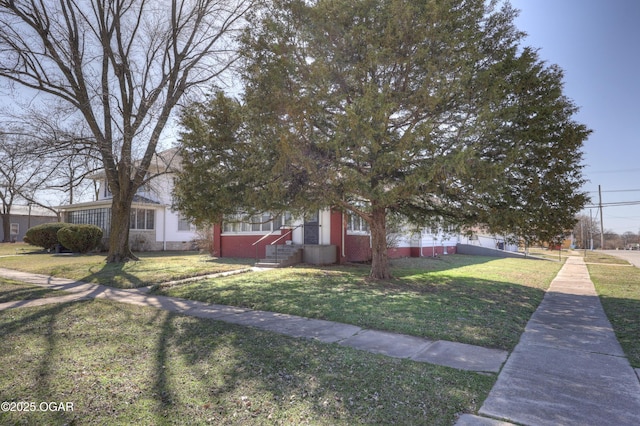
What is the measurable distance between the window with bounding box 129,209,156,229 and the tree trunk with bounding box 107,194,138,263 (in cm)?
883

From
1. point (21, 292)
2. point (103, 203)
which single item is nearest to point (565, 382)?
point (21, 292)

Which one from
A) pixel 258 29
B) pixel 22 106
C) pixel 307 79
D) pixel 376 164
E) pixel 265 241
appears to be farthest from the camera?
pixel 265 241

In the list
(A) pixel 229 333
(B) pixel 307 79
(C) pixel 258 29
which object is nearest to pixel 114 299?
(A) pixel 229 333

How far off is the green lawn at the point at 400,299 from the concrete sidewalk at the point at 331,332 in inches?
12.6

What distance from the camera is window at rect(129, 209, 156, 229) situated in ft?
82.6

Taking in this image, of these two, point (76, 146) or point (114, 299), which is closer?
point (114, 299)

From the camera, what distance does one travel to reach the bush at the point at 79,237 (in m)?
21.4

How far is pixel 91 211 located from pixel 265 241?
16.3 m

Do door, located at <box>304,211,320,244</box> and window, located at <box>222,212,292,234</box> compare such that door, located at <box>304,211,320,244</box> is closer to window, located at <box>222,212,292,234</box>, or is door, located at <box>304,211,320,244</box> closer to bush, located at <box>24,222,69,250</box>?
window, located at <box>222,212,292,234</box>

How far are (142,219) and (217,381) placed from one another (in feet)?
81.2

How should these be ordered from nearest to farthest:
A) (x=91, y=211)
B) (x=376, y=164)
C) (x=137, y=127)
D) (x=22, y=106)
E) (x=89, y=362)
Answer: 1. (x=89, y=362)
2. (x=376, y=164)
3. (x=22, y=106)
4. (x=137, y=127)
5. (x=91, y=211)

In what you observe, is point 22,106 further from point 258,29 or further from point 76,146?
point 258,29

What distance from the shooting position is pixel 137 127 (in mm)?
14211

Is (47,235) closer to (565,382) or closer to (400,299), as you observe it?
(400,299)
